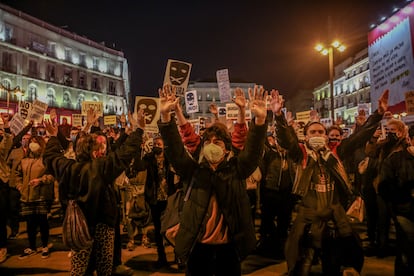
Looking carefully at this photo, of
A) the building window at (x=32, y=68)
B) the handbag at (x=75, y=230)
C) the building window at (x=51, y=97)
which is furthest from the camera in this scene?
the building window at (x=51, y=97)

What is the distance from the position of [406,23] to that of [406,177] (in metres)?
12.5

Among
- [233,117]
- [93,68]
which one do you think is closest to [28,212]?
[233,117]

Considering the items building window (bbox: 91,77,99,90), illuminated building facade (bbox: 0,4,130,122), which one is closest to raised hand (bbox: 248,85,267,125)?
illuminated building facade (bbox: 0,4,130,122)

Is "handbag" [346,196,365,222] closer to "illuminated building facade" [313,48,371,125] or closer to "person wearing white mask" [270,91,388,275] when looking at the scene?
"person wearing white mask" [270,91,388,275]

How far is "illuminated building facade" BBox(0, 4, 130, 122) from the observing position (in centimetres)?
4784

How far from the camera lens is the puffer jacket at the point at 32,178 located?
691 centimetres

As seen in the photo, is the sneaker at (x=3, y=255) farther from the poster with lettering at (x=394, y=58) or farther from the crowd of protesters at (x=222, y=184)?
the poster with lettering at (x=394, y=58)

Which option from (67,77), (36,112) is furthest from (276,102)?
(67,77)

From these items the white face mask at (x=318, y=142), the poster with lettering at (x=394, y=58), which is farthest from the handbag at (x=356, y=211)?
the poster with lettering at (x=394, y=58)

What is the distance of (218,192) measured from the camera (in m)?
3.44

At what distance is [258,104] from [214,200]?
0.97 meters

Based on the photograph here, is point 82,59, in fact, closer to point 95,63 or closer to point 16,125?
point 95,63

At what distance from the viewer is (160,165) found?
6.92 meters

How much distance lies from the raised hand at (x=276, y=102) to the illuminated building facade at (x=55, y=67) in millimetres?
43347
